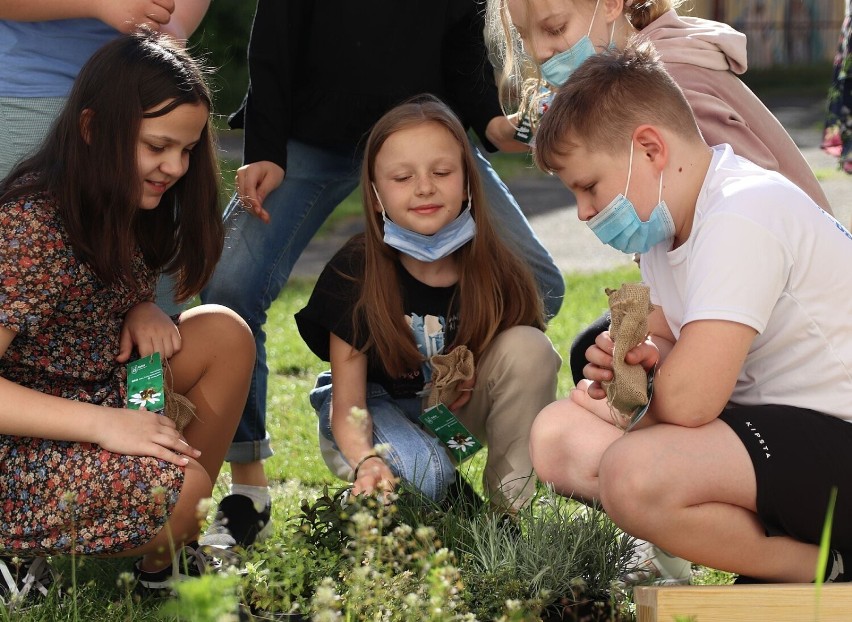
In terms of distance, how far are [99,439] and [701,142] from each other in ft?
4.90

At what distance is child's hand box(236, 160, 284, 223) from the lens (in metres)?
3.38

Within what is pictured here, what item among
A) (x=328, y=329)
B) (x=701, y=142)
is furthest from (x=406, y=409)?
(x=701, y=142)

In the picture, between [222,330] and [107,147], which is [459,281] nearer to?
[222,330]

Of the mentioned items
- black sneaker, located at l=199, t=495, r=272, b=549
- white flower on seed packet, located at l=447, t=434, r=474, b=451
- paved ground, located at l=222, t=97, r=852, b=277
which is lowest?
paved ground, located at l=222, t=97, r=852, b=277

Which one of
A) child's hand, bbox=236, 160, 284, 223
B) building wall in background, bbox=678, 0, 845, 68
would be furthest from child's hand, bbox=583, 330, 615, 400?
building wall in background, bbox=678, 0, 845, 68

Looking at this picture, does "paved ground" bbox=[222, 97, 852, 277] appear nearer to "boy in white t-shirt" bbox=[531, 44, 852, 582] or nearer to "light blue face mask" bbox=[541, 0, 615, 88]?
"light blue face mask" bbox=[541, 0, 615, 88]

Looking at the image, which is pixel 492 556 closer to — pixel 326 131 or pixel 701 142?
pixel 701 142

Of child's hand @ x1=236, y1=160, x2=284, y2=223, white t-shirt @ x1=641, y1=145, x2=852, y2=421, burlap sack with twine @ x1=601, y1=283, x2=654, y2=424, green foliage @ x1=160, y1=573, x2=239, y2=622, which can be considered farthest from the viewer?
child's hand @ x1=236, y1=160, x2=284, y2=223

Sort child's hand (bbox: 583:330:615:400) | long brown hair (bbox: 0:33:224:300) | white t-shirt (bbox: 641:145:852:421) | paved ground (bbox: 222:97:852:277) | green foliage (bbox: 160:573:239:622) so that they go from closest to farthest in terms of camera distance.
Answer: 1. green foliage (bbox: 160:573:239:622)
2. white t-shirt (bbox: 641:145:852:421)
3. child's hand (bbox: 583:330:615:400)
4. long brown hair (bbox: 0:33:224:300)
5. paved ground (bbox: 222:97:852:277)

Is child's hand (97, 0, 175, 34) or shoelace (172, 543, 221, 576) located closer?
shoelace (172, 543, 221, 576)

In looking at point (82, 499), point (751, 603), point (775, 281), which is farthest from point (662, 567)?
point (82, 499)

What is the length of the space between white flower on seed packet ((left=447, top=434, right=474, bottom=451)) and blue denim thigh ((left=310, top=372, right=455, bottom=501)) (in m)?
0.03

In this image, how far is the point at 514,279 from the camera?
3.28 m

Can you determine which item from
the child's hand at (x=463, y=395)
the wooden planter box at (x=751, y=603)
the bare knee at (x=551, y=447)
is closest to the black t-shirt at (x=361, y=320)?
the child's hand at (x=463, y=395)
